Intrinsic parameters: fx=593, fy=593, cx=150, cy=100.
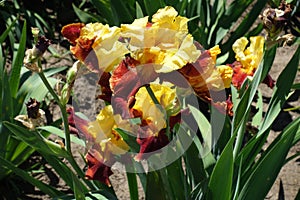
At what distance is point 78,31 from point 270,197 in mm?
1225

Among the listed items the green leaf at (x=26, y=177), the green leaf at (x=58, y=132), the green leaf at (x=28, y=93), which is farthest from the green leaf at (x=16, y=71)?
the green leaf at (x=26, y=177)

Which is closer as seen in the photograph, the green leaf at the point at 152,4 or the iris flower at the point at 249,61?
the iris flower at the point at 249,61

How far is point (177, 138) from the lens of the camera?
134cm

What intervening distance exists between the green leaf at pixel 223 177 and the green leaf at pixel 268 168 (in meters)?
0.08

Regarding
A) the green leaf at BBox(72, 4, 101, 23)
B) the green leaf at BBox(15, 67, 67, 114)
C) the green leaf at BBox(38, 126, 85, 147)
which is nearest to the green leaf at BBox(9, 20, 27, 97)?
the green leaf at BBox(15, 67, 67, 114)

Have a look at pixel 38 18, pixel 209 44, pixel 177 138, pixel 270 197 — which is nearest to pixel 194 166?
pixel 177 138

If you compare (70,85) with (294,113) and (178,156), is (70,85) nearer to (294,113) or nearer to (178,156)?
(178,156)

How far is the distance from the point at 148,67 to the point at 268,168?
1.40 feet

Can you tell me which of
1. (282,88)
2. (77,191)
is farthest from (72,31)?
(282,88)

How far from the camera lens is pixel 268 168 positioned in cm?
134

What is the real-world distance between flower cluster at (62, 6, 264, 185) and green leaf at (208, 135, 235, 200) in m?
0.16

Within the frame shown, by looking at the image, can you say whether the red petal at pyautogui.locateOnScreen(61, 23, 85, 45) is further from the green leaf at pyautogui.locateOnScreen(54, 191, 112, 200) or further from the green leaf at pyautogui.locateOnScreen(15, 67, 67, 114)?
the green leaf at pyautogui.locateOnScreen(15, 67, 67, 114)

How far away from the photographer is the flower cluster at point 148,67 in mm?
1089

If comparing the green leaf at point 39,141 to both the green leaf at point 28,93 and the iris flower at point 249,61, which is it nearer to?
the iris flower at point 249,61
